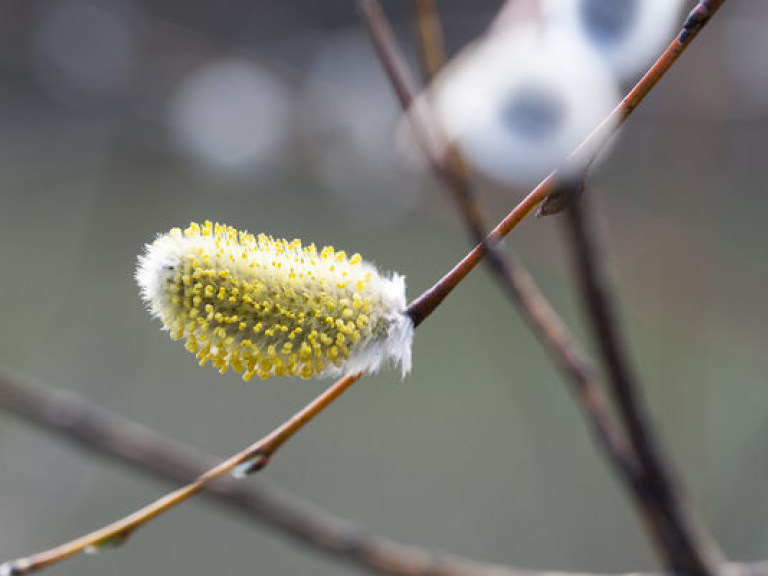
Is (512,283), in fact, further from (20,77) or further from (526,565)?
(20,77)

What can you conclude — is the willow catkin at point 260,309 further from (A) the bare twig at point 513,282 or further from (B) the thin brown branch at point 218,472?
(A) the bare twig at point 513,282

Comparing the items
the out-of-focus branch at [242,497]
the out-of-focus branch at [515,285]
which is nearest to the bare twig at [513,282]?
the out-of-focus branch at [515,285]

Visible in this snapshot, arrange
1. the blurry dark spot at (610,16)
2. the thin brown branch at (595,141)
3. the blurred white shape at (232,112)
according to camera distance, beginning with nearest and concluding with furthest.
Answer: the thin brown branch at (595,141), the blurry dark spot at (610,16), the blurred white shape at (232,112)

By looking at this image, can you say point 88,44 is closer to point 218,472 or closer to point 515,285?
point 515,285

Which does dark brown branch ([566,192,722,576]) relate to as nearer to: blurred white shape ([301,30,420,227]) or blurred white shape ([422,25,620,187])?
blurred white shape ([422,25,620,187])

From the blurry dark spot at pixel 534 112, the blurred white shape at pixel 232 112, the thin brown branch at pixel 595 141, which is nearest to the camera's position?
the thin brown branch at pixel 595 141

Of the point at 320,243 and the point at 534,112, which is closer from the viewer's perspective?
the point at 534,112

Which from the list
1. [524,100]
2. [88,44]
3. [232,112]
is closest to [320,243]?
[232,112]
